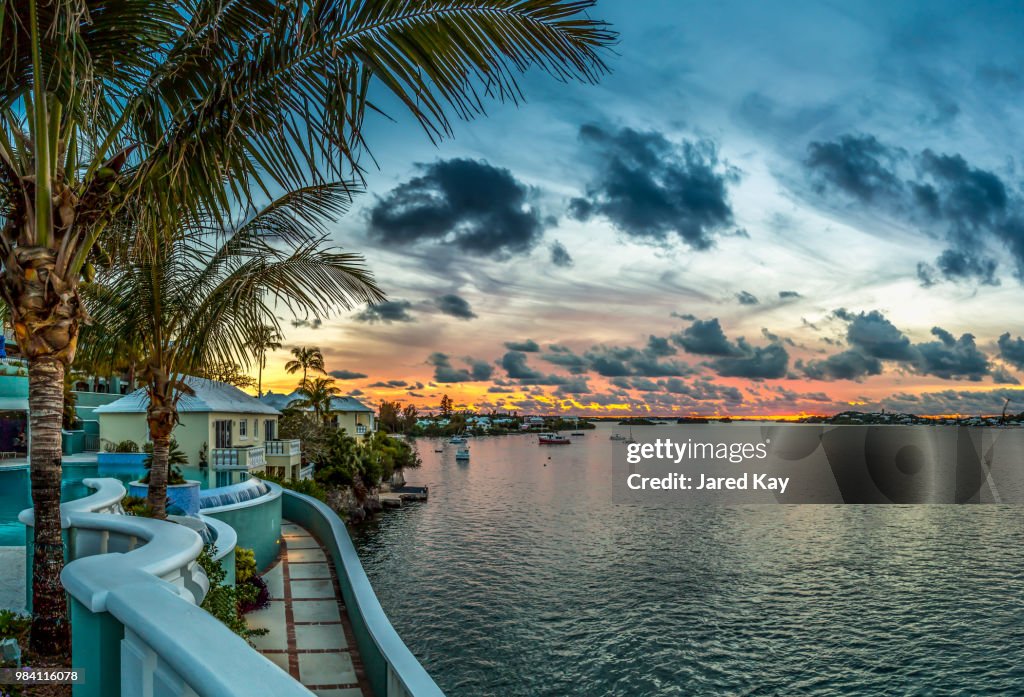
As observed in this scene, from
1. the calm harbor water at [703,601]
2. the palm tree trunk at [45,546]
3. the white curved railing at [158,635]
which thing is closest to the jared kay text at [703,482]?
the calm harbor water at [703,601]

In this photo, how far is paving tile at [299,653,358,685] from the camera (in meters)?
10.8

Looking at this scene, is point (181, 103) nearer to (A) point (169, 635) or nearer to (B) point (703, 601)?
(A) point (169, 635)

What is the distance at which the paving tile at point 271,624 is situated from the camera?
12055mm

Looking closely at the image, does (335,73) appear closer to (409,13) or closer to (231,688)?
(409,13)

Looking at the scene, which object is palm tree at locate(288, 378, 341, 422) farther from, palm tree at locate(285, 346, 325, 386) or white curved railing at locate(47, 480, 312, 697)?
white curved railing at locate(47, 480, 312, 697)

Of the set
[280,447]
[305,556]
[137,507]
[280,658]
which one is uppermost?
[137,507]

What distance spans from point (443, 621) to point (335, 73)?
27.1m

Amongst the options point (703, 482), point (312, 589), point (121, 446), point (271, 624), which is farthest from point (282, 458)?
point (703, 482)

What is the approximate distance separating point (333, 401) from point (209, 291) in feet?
169

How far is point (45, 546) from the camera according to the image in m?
5.01

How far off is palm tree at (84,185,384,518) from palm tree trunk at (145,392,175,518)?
15 millimetres

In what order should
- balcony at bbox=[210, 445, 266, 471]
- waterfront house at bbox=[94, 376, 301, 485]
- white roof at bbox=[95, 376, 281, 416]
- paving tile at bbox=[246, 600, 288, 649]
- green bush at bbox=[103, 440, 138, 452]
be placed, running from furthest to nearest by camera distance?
balcony at bbox=[210, 445, 266, 471] → waterfront house at bbox=[94, 376, 301, 485] → white roof at bbox=[95, 376, 281, 416] → green bush at bbox=[103, 440, 138, 452] → paving tile at bbox=[246, 600, 288, 649]

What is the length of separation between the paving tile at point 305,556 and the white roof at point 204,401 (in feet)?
28.9

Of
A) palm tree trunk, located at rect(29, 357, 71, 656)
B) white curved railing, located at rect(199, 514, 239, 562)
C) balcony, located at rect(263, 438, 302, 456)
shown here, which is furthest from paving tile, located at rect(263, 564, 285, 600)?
balcony, located at rect(263, 438, 302, 456)
